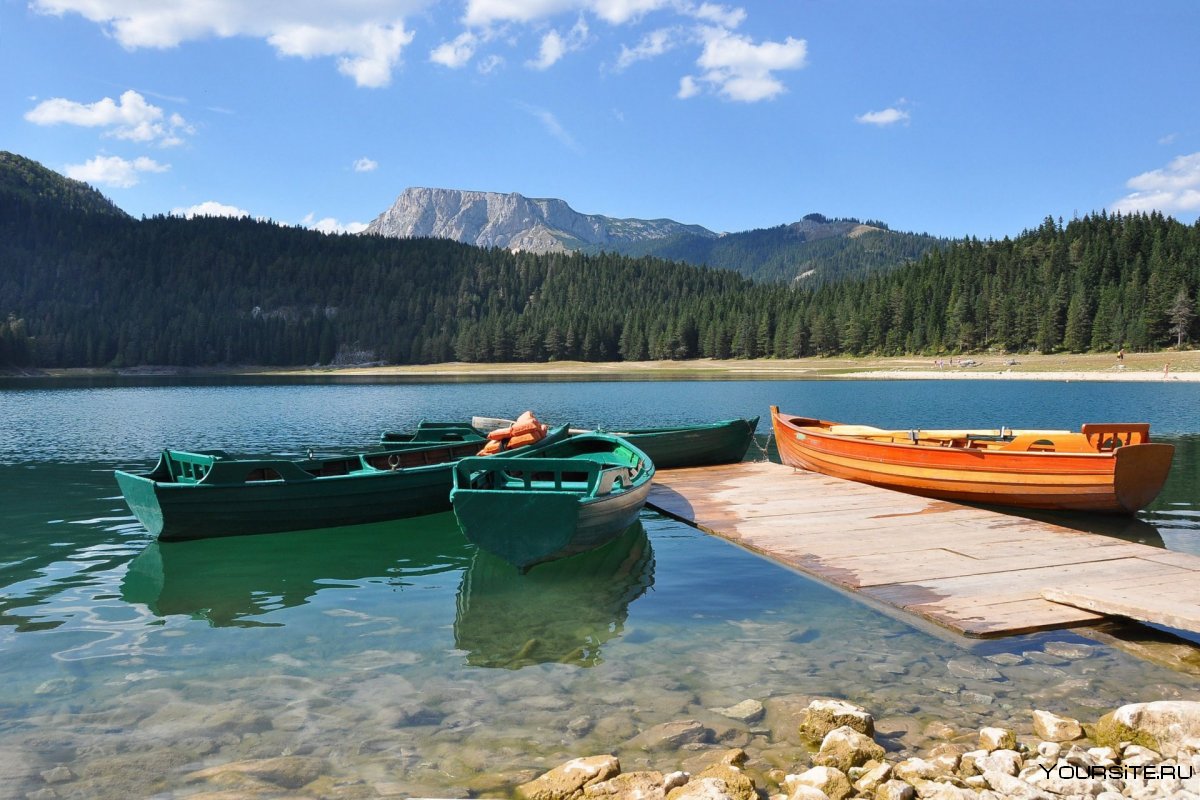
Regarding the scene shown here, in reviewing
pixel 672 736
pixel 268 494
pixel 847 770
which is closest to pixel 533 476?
pixel 268 494

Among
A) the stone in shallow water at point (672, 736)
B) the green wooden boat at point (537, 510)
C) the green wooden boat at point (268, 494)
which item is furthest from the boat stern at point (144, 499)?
the stone in shallow water at point (672, 736)

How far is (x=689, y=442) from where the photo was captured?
24031mm

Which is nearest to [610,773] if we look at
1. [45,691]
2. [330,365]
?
[45,691]

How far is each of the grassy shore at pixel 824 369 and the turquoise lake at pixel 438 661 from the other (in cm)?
8328

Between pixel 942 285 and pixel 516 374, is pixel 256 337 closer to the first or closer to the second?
pixel 516 374

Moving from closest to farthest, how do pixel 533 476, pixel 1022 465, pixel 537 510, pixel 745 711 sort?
1. pixel 745 711
2. pixel 537 510
3. pixel 533 476
4. pixel 1022 465

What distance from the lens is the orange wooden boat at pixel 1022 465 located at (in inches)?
628

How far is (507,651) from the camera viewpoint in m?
9.62

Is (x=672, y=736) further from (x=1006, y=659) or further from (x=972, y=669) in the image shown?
(x=1006, y=659)

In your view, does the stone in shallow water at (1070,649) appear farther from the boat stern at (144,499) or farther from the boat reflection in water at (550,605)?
the boat stern at (144,499)

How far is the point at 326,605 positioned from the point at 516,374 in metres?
137

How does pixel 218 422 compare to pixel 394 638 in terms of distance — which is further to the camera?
pixel 218 422

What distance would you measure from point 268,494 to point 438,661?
7.65 m

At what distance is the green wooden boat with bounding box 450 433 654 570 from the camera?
11.7 meters
